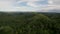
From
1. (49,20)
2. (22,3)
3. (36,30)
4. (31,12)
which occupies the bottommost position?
(36,30)

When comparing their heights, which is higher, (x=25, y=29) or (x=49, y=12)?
(x=49, y=12)

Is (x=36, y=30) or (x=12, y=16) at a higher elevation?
(x=12, y=16)

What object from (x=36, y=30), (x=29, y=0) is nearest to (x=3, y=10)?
(x=29, y=0)

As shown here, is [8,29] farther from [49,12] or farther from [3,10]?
[49,12]

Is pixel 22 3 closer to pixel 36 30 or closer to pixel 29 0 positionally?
pixel 29 0

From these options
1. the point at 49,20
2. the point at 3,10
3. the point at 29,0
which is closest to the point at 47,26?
the point at 49,20

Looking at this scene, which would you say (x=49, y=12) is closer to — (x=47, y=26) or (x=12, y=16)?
(x=47, y=26)
